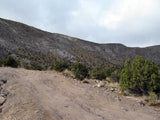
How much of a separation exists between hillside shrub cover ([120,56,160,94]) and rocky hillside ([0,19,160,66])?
71.6ft

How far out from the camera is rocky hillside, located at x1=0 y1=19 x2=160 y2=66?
35.4m

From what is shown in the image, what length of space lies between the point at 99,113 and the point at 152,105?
321 cm

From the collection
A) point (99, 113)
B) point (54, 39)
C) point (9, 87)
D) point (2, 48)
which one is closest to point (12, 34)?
point (2, 48)

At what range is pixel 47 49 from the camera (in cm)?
4775

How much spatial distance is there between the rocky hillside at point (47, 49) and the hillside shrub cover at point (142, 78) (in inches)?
859

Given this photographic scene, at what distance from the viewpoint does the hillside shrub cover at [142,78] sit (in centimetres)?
672

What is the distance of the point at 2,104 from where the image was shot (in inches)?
151

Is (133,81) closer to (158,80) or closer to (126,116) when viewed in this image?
(158,80)

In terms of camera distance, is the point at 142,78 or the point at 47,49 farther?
the point at 47,49

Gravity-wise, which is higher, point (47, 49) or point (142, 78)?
point (47, 49)

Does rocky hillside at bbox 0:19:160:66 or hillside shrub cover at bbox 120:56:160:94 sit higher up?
rocky hillside at bbox 0:19:160:66

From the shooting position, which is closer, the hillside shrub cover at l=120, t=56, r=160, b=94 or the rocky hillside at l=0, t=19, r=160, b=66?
the hillside shrub cover at l=120, t=56, r=160, b=94

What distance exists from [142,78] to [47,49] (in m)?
44.2

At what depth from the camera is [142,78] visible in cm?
707
